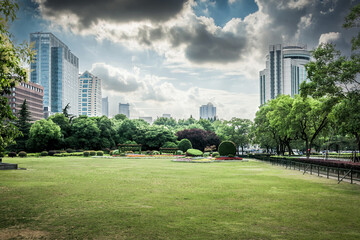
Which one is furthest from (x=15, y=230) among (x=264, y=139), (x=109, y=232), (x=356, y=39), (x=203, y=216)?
(x=264, y=139)

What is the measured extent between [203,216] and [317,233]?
3364 millimetres

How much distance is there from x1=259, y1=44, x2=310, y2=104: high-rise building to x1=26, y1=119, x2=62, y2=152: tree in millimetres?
122571

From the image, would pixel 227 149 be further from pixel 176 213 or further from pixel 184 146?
pixel 176 213

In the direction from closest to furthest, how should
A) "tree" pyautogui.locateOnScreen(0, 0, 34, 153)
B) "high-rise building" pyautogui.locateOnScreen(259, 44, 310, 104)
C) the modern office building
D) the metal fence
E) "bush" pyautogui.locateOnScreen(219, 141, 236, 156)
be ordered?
"tree" pyautogui.locateOnScreen(0, 0, 34, 153) < the metal fence < "bush" pyautogui.locateOnScreen(219, 141, 236, 156) < the modern office building < "high-rise building" pyautogui.locateOnScreen(259, 44, 310, 104)

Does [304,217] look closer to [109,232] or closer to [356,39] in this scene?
[109,232]

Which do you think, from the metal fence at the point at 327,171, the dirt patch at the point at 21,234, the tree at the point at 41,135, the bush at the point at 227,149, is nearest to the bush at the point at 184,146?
the bush at the point at 227,149

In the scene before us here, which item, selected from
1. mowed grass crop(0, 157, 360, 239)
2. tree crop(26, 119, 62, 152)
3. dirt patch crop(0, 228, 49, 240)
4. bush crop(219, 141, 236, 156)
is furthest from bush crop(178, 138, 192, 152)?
dirt patch crop(0, 228, 49, 240)

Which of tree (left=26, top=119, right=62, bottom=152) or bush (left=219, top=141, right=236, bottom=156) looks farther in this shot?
tree (left=26, top=119, right=62, bottom=152)

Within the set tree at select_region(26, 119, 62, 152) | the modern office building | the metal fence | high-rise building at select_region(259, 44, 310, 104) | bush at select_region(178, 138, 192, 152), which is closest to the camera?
the metal fence

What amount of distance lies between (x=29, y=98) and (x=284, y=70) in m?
137

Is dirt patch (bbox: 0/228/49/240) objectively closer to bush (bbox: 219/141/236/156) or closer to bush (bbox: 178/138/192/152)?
bush (bbox: 219/141/236/156)

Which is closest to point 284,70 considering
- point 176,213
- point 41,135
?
point 41,135

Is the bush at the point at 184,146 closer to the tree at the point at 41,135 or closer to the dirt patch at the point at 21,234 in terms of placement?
the tree at the point at 41,135

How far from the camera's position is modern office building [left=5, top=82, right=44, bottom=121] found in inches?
5438
